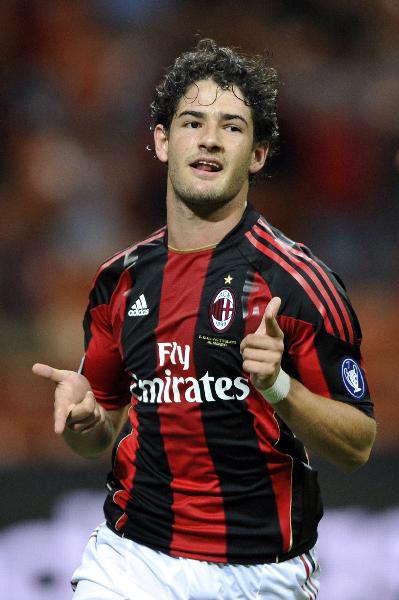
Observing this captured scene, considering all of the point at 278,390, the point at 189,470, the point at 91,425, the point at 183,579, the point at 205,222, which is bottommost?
the point at 183,579

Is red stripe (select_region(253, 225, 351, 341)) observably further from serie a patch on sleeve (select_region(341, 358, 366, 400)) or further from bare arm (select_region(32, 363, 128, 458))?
bare arm (select_region(32, 363, 128, 458))

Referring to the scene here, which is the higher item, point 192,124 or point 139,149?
point 139,149

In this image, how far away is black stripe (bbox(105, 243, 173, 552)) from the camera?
2.77 metres

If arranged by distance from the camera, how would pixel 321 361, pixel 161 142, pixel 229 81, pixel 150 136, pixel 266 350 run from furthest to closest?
pixel 150 136 → pixel 161 142 → pixel 229 81 → pixel 321 361 → pixel 266 350

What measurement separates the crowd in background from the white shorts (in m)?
3.13

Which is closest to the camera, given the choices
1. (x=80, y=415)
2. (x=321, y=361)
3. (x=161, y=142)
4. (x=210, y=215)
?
(x=321, y=361)

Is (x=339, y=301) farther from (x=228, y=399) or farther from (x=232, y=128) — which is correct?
(x=232, y=128)

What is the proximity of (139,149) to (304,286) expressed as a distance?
12.3 feet

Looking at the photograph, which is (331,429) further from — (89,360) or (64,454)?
(64,454)

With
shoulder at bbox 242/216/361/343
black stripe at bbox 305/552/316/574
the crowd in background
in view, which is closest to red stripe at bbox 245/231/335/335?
shoulder at bbox 242/216/361/343

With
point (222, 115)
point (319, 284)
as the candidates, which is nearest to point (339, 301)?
point (319, 284)

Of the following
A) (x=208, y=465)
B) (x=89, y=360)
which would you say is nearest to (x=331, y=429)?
(x=208, y=465)

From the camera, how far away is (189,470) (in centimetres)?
276

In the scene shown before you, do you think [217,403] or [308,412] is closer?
[308,412]
